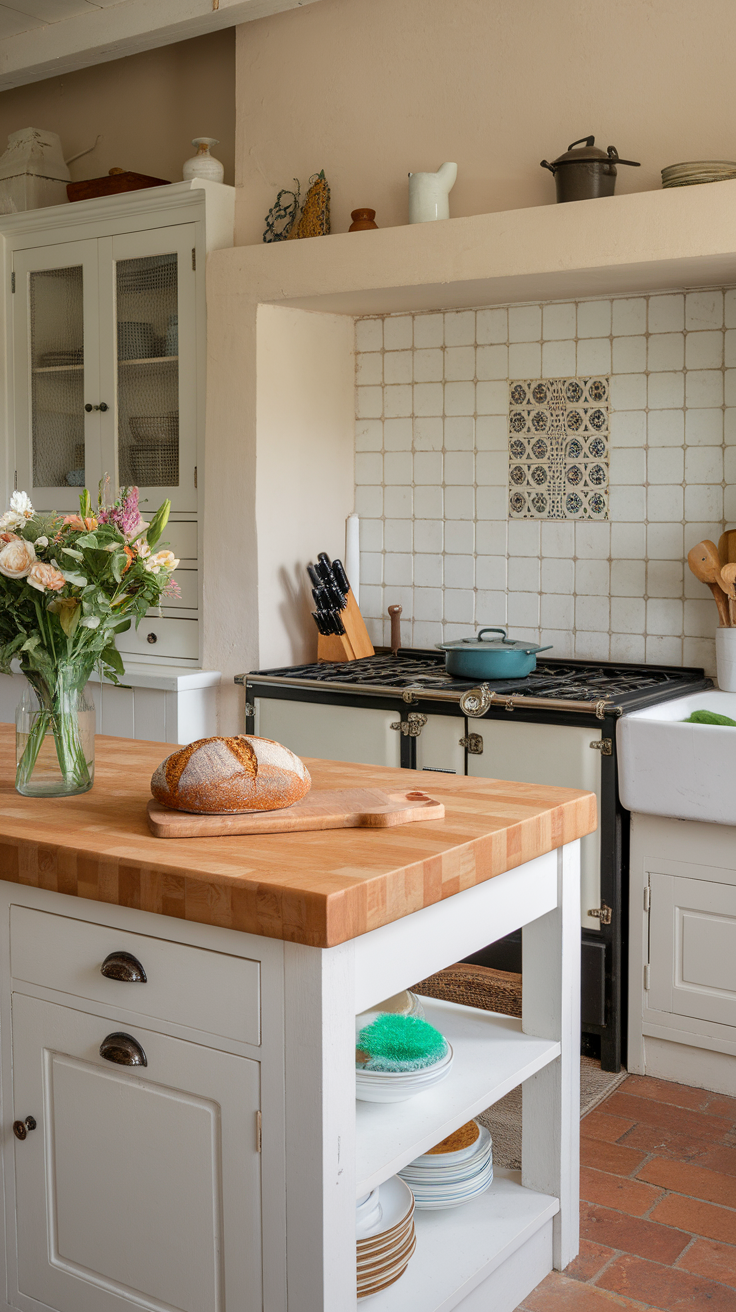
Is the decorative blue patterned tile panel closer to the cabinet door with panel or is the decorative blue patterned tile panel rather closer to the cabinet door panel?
the cabinet door panel

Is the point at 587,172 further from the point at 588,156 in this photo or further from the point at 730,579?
the point at 730,579

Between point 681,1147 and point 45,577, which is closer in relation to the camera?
point 45,577

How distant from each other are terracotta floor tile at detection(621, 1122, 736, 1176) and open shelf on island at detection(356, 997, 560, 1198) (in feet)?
2.25

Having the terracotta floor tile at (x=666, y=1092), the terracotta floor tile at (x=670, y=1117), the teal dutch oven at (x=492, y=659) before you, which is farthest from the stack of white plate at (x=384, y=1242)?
the teal dutch oven at (x=492, y=659)

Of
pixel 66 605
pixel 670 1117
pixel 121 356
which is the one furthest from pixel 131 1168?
pixel 121 356

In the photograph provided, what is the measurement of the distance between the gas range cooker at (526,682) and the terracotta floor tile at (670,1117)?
0.92m

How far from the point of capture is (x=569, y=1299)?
2.02 metres

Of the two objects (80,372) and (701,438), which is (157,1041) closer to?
(701,438)

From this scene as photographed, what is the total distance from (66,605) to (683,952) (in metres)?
1.75

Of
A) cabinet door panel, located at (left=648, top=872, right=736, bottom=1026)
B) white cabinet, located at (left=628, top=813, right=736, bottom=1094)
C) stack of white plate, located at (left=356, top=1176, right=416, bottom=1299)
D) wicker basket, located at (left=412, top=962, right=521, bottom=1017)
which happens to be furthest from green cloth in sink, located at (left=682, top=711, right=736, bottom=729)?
stack of white plate, located at (left=356, top=1176, right=416, bottom=1299)

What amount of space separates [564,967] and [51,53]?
12.1ft

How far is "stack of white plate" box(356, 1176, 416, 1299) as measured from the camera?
1.71 metres

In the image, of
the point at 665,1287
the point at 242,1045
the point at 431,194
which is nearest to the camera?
the point at 242,1045

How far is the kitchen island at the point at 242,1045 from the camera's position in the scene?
145 cm
